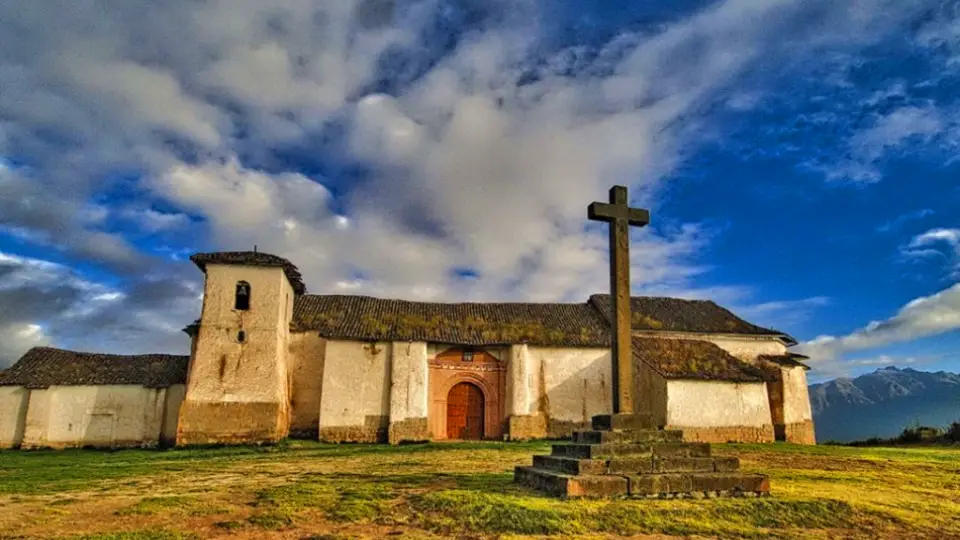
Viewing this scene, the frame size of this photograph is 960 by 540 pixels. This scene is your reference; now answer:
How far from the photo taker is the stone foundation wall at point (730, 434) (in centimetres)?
2267

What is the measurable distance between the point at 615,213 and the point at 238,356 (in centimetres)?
1544

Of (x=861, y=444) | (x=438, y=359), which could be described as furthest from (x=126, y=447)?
(x=861, y=444)

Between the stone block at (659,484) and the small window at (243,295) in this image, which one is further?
the small window at (243,295)

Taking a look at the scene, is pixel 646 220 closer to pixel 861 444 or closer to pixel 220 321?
pixel 220 321

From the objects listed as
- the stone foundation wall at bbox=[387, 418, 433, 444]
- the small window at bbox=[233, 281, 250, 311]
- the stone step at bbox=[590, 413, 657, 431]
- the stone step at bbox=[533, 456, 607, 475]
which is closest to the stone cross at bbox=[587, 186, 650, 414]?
the stone step at bbox=[590, 413, 657, 431]

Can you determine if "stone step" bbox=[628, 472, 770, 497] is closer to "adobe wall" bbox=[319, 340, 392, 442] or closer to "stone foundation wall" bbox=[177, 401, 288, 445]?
"stone foundation wall" bbox=[177, 401, 288, 445]

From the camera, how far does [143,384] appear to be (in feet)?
71.3

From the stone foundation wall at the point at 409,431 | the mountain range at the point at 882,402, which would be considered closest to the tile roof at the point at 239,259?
the stone foundation wall at the point at 409,431

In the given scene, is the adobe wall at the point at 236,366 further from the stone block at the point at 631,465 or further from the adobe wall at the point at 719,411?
the stone block at the point at 631,465

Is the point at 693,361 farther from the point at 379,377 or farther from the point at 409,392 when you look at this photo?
the point at 379,377

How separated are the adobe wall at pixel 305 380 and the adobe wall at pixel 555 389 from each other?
7.18m

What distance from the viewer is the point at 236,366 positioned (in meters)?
20.8

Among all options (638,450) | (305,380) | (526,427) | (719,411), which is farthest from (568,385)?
(638,450)

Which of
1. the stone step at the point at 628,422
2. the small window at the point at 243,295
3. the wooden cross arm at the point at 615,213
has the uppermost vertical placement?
the small window at the point at 243,295
